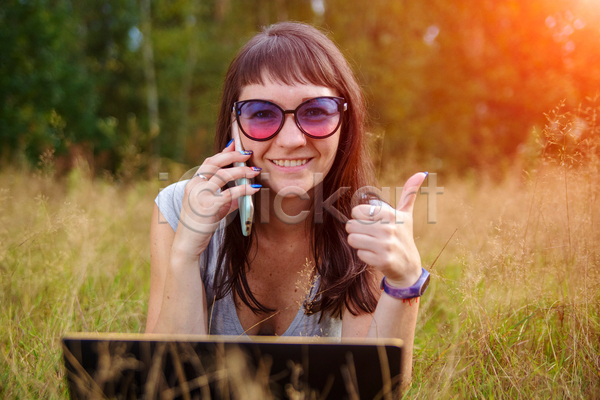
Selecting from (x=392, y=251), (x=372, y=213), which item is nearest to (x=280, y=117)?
(x=372, y=213)

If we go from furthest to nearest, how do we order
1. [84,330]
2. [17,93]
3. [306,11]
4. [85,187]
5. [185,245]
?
[306,11]
[17,93]
[85,187]
[84,330]
[185,245]

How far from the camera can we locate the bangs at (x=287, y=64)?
1.90 metres

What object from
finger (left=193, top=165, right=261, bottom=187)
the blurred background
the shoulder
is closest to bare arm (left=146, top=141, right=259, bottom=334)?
finger (left=193, top=165, right=261, bottom=187)

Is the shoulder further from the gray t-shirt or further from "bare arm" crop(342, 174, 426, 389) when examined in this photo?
"bare arm" crop(342, 174, 426, 389)

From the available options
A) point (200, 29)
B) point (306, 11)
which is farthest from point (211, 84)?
point (306, 11)

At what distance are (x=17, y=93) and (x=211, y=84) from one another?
7.49 meters

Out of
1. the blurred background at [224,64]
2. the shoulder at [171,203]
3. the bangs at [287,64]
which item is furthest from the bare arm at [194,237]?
the blurred background at [224,64]

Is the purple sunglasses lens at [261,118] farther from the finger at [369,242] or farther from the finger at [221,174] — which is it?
the finger at [369,242]

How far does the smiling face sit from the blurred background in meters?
7.40

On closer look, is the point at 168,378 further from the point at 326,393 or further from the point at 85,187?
Result: the point at 85,187

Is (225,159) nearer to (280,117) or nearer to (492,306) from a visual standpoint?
(280,117)

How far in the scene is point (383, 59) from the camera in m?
13.0

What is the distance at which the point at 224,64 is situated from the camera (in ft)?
53.8

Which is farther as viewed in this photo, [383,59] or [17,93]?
[383,59]
